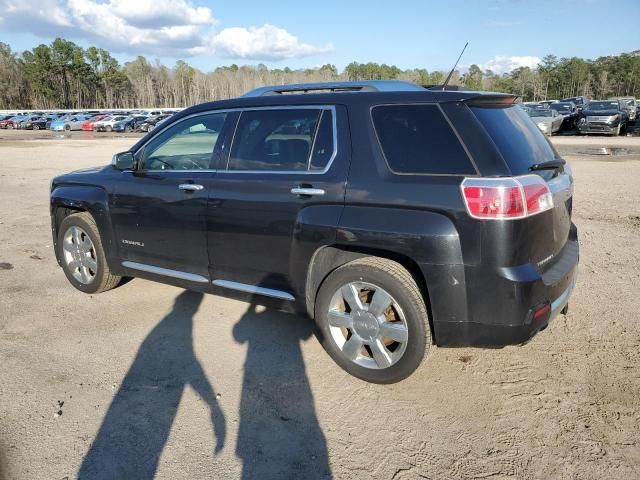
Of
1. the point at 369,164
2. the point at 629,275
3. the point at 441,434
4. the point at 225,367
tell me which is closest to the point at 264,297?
the point at 225,367

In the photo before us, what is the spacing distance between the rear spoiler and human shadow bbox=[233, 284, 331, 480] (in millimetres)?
2108

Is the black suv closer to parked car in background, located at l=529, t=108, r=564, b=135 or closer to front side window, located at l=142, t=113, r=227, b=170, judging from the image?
front side window, located at l=142, t=113, r=227, b=170

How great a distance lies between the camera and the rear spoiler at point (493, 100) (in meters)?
3.22

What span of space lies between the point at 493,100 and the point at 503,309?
1.38 metres

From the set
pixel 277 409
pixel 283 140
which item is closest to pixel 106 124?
pixel 283 140

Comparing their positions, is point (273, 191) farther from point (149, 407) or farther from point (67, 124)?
point (67, 124)

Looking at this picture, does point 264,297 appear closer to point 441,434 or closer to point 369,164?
point 369,164

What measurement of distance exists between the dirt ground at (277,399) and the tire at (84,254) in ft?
0.58

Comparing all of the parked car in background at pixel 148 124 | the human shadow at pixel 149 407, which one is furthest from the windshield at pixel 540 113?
the parked car in background at pixel 148 124

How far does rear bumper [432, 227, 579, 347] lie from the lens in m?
2.95

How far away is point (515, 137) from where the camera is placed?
326 cm

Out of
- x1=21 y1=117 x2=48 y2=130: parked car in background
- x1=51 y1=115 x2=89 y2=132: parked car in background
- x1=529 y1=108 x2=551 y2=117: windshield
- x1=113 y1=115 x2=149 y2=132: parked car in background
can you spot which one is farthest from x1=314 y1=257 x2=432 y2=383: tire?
x1=21 y1=117 x2=48 y2=130: parked car in background

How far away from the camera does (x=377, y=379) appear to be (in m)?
3.42

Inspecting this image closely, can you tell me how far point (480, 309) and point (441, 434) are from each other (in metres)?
0.76
